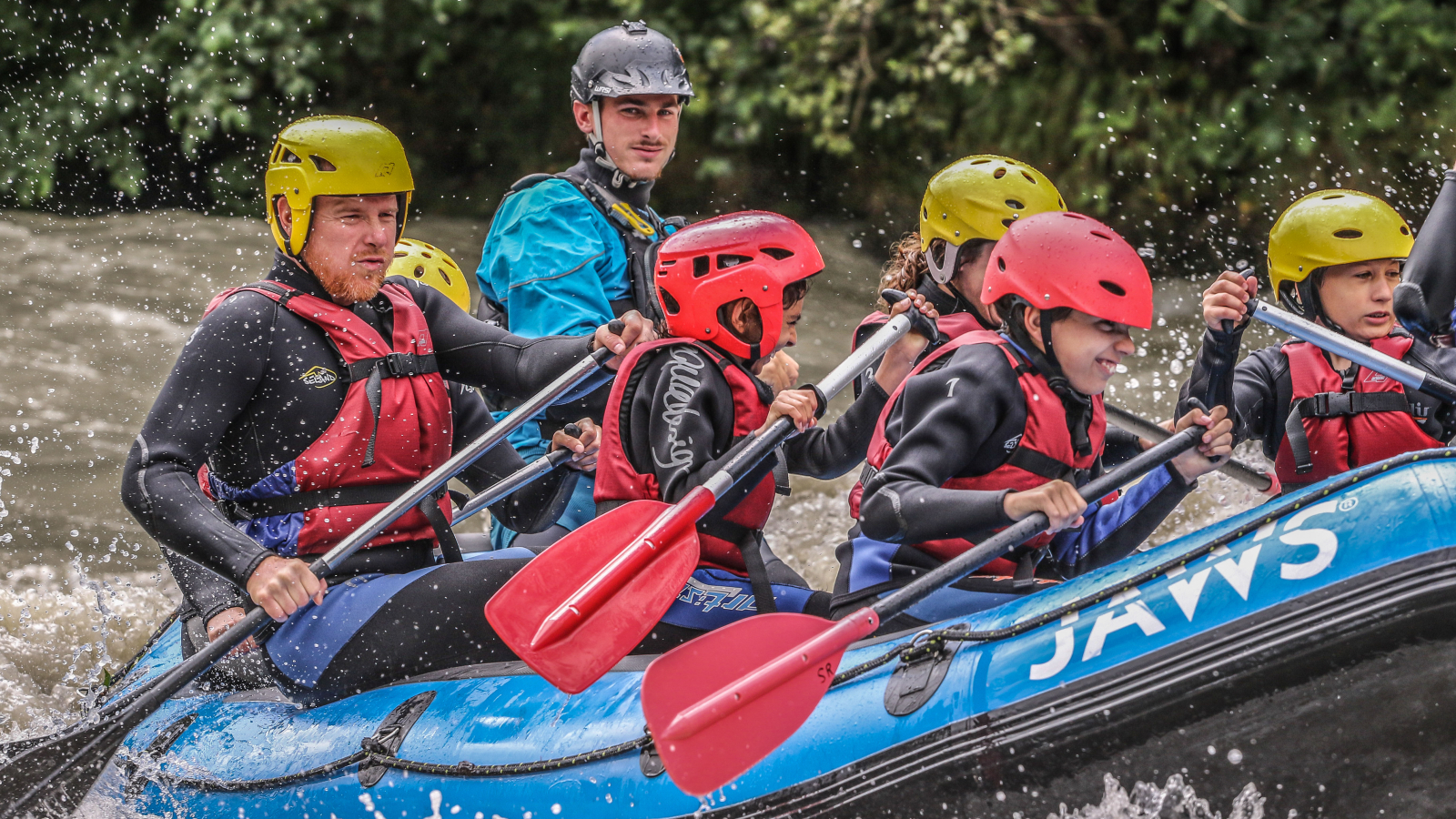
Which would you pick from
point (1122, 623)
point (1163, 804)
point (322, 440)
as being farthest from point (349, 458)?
point (1163, 804)

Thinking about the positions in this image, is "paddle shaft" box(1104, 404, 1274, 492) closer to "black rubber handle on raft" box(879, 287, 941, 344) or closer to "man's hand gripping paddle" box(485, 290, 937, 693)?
"black rubber handle on raft" box(879, 287, 941, 344)

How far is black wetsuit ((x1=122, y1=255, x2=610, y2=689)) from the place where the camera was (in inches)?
114

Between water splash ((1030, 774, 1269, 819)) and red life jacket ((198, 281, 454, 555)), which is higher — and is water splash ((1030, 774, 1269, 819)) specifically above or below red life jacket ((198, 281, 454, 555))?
below

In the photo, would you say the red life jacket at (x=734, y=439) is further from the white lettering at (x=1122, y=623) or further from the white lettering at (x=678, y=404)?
the white lettering at (x=1122, y=623)

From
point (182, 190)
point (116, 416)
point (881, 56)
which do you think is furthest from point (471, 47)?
point (116, 416)

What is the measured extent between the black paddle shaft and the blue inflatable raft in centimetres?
9

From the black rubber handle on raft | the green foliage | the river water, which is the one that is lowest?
the river water

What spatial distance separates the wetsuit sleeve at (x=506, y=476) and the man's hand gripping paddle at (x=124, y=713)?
22cm

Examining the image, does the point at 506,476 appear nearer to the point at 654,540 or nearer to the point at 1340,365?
the point at 654,540

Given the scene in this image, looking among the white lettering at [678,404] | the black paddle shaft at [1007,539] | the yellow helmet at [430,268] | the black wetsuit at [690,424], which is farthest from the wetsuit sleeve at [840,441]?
the yellow helmet at [430,268]

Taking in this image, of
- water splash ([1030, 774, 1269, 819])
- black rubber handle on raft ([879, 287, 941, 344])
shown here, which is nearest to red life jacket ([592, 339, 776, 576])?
black rubber handle on raft ([879, 287, 941, 344])

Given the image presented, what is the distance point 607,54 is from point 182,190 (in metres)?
8.41

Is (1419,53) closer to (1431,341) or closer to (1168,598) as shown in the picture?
(1431,341)

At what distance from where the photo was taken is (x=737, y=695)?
2.62m
